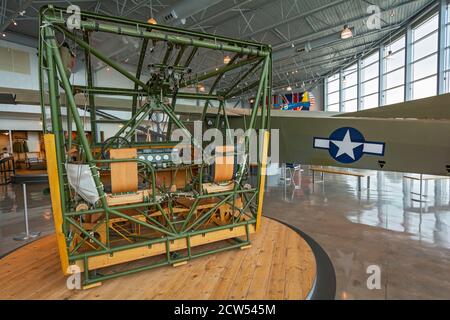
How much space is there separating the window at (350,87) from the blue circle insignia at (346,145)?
16.5m

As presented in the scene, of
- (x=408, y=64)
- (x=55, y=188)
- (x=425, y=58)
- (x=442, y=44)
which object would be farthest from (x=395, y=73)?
(x=55, y=188)

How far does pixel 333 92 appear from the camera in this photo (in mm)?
21453

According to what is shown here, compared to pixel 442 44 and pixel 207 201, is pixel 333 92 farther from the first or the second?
pixel 207 201

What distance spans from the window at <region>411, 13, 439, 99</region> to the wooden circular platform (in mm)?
12129

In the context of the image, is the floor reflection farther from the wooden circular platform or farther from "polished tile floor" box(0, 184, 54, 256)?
"polished tile floor" box(0, 184, 54, 256)

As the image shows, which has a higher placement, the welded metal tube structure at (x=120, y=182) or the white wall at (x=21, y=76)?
the white wall at (x=21, y=76)

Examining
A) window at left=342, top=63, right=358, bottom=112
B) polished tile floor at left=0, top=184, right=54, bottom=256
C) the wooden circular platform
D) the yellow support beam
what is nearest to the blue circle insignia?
the wooden circular platform

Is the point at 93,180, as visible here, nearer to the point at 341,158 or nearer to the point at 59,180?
the point at 59,180

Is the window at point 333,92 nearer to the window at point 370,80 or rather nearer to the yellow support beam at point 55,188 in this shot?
the window at point 370,80

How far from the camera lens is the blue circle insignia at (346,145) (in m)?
3.40

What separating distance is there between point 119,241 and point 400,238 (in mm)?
4193

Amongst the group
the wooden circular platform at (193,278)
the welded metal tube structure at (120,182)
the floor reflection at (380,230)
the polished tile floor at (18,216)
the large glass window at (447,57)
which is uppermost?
the large glass window at (447,57)

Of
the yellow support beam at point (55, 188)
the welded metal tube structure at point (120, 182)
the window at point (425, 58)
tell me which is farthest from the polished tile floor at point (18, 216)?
the window at point (425, 58)

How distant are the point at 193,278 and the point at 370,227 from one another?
3.61 meters
